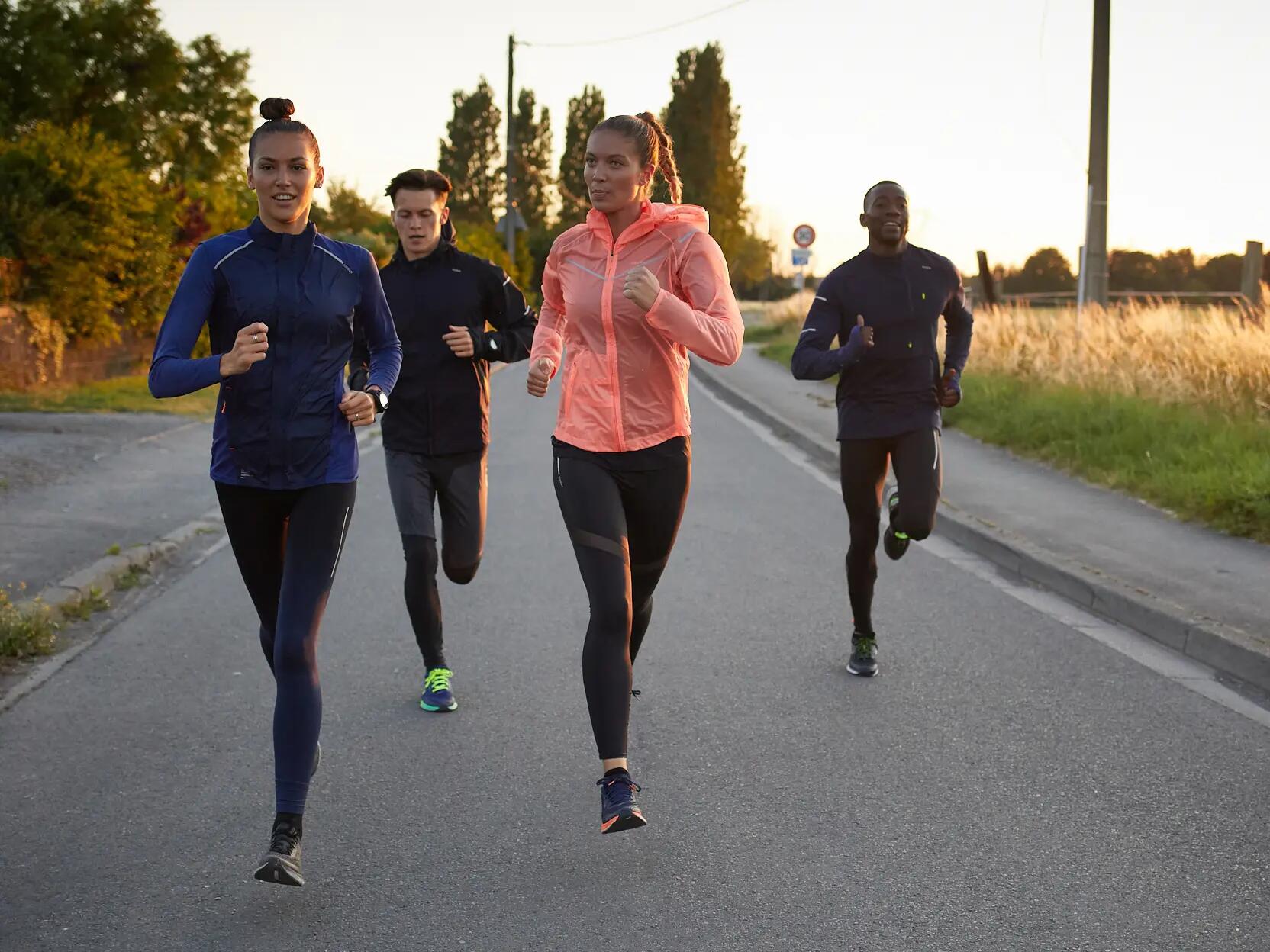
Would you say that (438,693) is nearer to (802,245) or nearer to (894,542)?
(894,542)

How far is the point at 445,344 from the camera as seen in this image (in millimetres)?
5535

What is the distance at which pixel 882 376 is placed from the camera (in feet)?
19.5

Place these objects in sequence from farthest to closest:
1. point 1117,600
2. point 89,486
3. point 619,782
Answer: point 89,486
point 1117,600
point 619,782

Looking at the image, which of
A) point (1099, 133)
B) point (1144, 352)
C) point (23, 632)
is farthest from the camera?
point (1099, 133)

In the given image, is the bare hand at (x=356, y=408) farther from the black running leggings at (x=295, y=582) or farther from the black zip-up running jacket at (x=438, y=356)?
the black zip-up running jacket at (x=438, y=356)

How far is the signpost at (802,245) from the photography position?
35.7 metres

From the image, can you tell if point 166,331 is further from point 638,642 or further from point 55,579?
point 55,579

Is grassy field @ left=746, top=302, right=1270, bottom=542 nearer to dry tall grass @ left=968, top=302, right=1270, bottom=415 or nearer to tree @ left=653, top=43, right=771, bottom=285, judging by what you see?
dry tall grass @ left=968, top=302, right=1270, bottom=415

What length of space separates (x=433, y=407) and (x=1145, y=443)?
8.53 meters

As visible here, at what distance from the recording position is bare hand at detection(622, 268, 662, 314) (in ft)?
12.6

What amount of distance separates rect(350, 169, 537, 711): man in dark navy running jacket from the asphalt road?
0.48 metres

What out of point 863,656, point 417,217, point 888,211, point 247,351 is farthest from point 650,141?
point 863,656

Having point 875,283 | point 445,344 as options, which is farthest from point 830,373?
point 445,344

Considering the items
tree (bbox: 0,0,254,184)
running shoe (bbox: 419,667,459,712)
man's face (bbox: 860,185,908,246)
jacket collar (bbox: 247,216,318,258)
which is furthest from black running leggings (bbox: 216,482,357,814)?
tree (bbox: 0,0,254,184)
